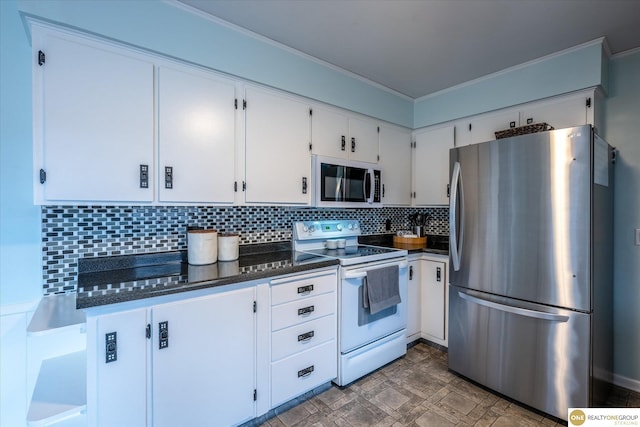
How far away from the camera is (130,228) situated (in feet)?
6.06

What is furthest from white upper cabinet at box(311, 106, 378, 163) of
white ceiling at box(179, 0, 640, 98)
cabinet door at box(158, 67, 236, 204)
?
cabinet door at box(158, 67, 236, 204)

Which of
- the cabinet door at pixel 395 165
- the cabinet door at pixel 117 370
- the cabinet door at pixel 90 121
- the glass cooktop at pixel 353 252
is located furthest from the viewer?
the cabinet door at pixel 395 165

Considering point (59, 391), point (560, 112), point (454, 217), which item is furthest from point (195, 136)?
point (560, 112)

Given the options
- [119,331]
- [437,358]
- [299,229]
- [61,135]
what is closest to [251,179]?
[299,229]

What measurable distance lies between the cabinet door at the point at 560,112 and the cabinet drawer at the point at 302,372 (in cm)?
243

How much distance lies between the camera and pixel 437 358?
263cm

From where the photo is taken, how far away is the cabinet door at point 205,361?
1.42 metres

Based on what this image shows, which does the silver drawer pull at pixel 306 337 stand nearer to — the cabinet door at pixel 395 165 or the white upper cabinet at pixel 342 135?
the white upper cabinet at pixel 342 135

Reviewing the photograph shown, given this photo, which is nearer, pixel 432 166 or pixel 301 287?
pixel 301 287

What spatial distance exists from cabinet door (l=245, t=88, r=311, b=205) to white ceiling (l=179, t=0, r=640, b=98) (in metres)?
0.46

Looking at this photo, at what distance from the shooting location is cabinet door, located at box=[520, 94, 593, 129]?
2203 millimetres

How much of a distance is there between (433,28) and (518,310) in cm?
195

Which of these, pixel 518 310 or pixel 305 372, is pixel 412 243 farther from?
pixel 305 372
